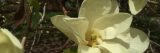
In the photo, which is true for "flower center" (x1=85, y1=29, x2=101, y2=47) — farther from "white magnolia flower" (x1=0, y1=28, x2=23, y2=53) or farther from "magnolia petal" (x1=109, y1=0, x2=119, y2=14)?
"white magnolia flower" (x1=0, y1=28, x2=23, y2=53)

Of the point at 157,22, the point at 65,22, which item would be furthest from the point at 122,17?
the point at 157,22

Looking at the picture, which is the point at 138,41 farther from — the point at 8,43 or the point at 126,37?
the point at 8,43

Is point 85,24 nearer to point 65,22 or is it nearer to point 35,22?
point 65,22

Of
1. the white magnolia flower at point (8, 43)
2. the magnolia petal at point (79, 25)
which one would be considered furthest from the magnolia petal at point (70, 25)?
the white magnolia flower at point (8, 43)

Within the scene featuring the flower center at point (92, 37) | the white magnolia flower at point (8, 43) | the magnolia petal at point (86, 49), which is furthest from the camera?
the flower center at point (92, 37)

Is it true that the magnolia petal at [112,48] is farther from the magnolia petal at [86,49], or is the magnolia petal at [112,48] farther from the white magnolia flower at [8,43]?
the white magnolia flower at [8,43]
